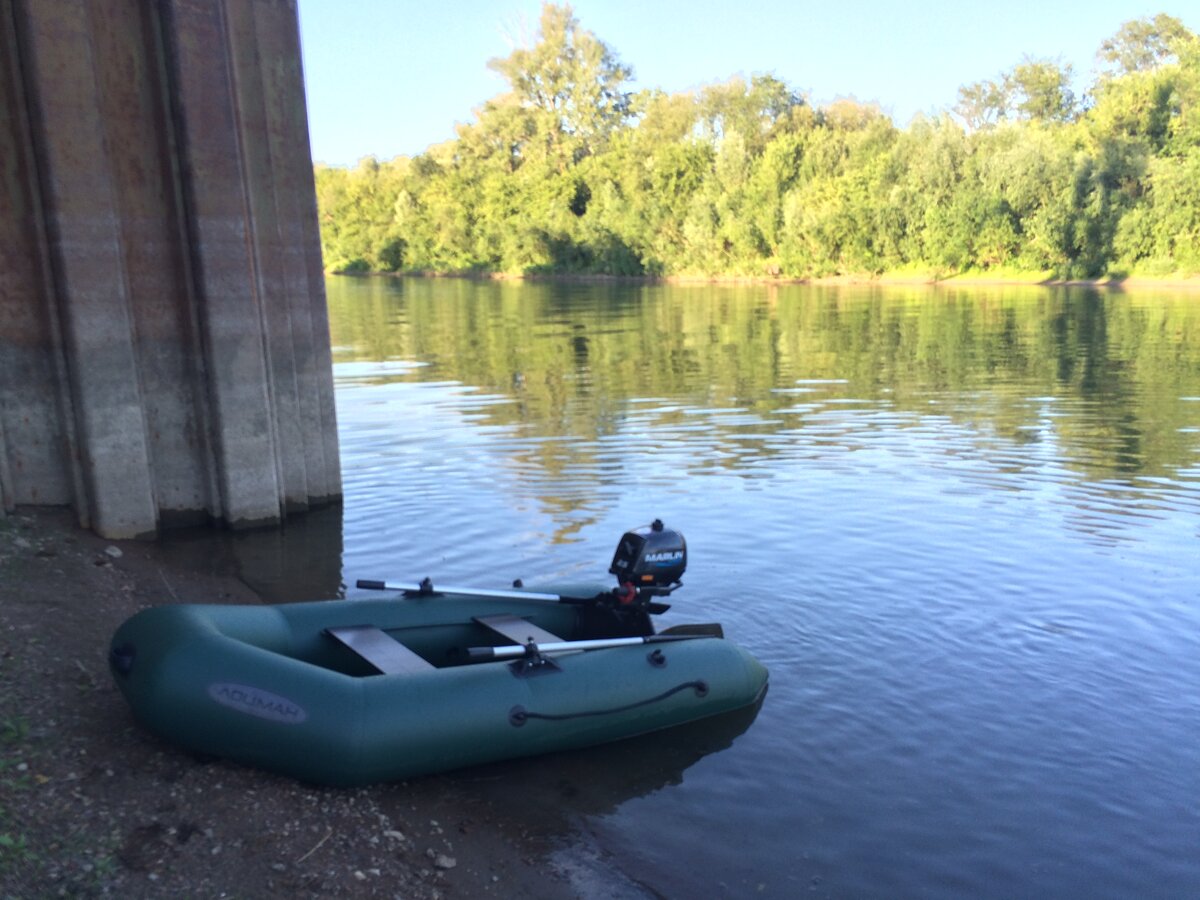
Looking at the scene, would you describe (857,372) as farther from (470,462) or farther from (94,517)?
(94,517)

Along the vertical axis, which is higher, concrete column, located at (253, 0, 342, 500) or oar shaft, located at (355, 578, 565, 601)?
concrete column, located at (253, 0, 342, 500)

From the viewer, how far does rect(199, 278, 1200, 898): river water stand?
197 inches

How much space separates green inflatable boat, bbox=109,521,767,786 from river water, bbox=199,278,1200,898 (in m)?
0.34

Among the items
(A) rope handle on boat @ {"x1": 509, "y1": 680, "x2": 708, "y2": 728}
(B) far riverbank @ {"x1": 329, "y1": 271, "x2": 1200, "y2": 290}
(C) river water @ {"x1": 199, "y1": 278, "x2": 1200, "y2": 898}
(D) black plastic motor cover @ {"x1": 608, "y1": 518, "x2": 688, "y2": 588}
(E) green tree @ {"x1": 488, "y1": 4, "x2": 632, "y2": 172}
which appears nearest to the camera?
(C) river water @ {"x1": 199, "y1": 278, "x2": 1200, "y2": 898}

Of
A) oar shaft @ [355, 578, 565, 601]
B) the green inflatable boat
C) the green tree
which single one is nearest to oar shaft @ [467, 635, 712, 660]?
the green inflatable boat

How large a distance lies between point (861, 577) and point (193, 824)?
5.98 m

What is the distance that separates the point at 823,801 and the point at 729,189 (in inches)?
2641

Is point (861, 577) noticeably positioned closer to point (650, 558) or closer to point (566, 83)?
point (650, 558)

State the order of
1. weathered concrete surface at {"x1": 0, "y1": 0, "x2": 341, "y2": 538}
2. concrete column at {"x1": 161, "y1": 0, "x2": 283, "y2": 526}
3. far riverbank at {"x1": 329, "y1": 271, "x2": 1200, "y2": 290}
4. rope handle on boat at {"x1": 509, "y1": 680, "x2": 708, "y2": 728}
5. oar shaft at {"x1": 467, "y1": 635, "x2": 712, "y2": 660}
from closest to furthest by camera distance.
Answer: rope handle on boat at {"x1": 509, "y1": 680, "x2": 708, "y2": 728} → oar shaft at {"x1": 467, "y1": 635, "x2": 712, "y2": 660} → weathered concrete surface at {"x1": 0, "y1": 0, "x2": 341, "y2": 538} → concrete column at {"x1": 161, "y1": 0, "x2": 283, "y2": 526} → far riverbank at {"x1": 329, "y1": 271, "x2": 1200, "y2": 290}

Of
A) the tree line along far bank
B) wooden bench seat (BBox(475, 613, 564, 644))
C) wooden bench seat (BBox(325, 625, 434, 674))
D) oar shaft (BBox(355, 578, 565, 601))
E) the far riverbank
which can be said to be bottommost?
wooden bench seat (BBox(475, 613, 564, 644))

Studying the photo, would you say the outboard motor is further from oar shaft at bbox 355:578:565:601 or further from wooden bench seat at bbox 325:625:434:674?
wooden bench seat at bbox 325:625:434:674

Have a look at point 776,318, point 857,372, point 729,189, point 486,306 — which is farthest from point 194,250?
point 729,189

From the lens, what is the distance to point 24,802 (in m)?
4.11

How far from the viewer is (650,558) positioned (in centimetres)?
646
